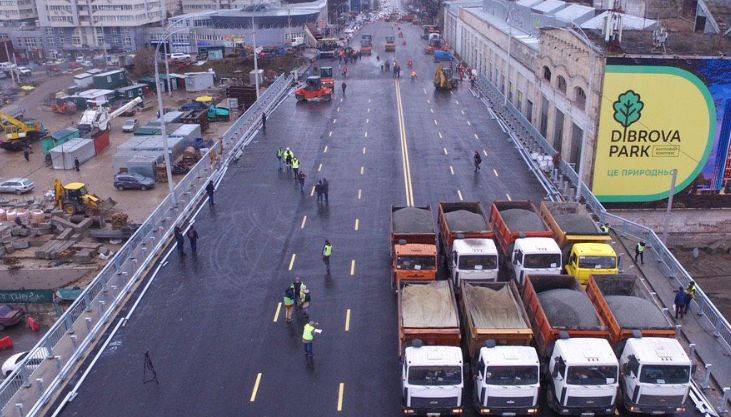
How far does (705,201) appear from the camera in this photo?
4009cm

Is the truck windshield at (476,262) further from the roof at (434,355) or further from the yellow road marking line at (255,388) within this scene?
the yellow road marking line at (255,388)

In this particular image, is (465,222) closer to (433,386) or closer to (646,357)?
(646,357)

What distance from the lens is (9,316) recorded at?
33750 millimetres

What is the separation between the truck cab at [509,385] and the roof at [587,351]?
1021mm

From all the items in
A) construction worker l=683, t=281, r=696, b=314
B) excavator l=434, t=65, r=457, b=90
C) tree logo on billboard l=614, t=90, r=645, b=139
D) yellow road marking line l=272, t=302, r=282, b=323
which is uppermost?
tree logo on billboard l=614, t=90, r=645, b=139

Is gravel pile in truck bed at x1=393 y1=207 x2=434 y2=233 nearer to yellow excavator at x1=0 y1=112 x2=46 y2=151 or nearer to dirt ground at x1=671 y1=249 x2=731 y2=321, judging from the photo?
dirt ground at x1=671 y1=249 x2=731 y2=321

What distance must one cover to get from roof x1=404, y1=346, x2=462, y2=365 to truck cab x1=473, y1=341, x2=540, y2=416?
897 millimetres

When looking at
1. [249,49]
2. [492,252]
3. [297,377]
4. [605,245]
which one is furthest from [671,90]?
[249,49]

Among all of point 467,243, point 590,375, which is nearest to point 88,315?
point 467,243

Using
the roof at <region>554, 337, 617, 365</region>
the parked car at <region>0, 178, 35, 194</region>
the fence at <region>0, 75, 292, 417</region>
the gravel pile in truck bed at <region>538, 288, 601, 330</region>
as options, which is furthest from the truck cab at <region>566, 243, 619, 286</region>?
the parked car at <region>0, 178, 35, 194</region>

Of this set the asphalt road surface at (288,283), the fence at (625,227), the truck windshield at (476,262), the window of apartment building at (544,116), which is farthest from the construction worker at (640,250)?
the window of apartment building at (544,116)

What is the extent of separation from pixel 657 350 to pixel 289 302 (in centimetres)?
1276

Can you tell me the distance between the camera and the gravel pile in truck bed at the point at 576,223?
91.0 feet

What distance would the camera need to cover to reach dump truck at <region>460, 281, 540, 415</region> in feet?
60.5
